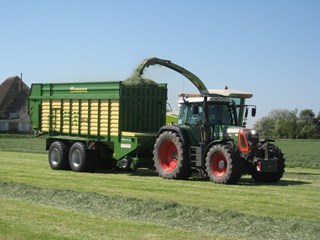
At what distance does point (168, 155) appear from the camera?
1591 cm

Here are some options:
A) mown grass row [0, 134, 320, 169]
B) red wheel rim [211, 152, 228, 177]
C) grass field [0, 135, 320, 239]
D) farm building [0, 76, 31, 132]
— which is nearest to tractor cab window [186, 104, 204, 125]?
red wheel rim [211, 152, 228, 177]

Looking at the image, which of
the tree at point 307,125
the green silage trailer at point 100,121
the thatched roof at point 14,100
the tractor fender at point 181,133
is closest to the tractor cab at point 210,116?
the tractor fender at point 181,133

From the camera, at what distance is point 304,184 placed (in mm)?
14406

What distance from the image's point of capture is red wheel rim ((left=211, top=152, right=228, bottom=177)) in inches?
560

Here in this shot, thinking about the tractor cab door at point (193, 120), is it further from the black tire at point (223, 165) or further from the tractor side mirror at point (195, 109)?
the black tire at point (223, 165)

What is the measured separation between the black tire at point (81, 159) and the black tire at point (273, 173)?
16.4 ft

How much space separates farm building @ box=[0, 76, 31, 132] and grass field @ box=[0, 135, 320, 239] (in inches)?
2269

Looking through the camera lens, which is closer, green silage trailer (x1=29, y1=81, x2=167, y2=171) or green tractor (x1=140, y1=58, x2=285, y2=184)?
green tractor (x1=140, y1=58, x2=285, y2=184)

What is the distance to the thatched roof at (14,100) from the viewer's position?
72.6 m

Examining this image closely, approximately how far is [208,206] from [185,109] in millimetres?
5633

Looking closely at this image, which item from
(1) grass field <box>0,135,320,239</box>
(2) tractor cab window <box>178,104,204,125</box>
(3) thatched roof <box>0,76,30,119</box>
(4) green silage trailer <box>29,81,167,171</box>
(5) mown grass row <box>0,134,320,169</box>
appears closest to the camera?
(1) grass field <box>0,135,320,239</box>

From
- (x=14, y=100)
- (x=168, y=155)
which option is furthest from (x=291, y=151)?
(x=14, y=100)

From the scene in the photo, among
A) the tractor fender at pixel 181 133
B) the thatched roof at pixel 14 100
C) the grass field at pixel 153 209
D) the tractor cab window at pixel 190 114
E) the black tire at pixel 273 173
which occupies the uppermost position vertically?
the thatched roof at pixel 14 100

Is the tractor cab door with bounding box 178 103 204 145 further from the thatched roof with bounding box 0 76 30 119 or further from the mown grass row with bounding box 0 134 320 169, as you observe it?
the thatched roof with bounding box 0 76 30 119
